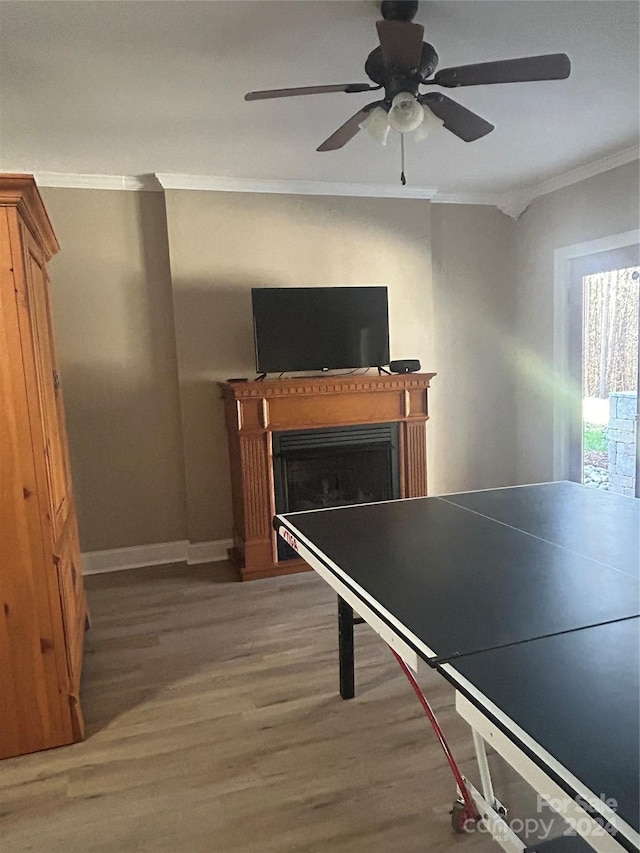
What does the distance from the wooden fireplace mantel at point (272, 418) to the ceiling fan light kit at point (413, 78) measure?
1818mm

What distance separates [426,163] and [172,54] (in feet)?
6.38

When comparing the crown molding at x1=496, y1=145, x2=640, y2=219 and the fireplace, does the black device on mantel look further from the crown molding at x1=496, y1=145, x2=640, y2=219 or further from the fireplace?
the crown molding at x1=496, y1=145, x2=640, y2=219

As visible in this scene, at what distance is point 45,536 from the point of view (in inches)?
88.6

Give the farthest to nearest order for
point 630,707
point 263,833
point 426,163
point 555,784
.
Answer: point 426,163
point 263,833
point 630,707
point 555,784

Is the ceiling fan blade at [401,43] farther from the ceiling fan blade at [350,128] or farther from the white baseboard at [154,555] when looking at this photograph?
the white baseboard at [154,555]

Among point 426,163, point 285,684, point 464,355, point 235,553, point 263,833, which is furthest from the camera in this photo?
point 464,355

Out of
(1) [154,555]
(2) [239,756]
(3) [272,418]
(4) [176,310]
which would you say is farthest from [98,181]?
(2) [239,756]

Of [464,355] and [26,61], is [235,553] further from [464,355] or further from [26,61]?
[26,61]

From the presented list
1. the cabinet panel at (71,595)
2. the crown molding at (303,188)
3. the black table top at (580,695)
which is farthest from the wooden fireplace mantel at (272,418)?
the black table top at (580,695)

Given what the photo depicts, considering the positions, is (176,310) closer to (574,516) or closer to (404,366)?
(404,366)

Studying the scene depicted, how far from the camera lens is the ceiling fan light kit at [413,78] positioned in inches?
73.3

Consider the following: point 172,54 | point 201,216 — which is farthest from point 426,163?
point 172,54

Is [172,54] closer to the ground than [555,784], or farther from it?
farther from it

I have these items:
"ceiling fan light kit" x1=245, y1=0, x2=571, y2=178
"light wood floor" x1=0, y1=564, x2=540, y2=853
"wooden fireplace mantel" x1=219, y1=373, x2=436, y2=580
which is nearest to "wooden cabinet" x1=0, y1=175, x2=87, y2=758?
"light wood floor" x1=0, y1=564, x2=540, y2=853
